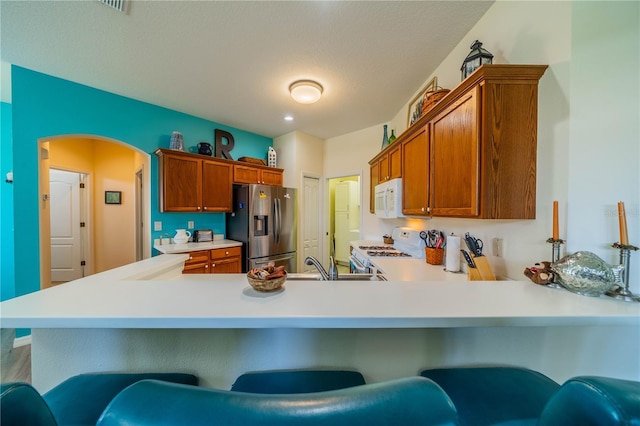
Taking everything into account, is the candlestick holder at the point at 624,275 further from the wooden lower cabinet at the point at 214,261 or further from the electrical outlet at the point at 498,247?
the wooden lower cabinet at the point at 214,261

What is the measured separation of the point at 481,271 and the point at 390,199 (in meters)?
1.20

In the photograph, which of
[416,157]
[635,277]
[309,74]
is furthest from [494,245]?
[309,74]

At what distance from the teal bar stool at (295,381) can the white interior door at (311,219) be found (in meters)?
3.29

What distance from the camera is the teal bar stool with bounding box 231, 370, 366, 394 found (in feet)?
2.52

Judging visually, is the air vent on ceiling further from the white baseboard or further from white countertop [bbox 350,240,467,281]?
the white baseboard

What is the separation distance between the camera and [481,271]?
4.74 feet

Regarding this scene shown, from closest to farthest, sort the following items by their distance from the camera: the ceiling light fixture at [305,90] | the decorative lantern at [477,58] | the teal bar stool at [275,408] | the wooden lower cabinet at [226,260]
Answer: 1. the teal bar stool at [275,408]
2. the decorative lantern at [477,58]
3. the ceiling light fixture at [305,90]
4. the wooden lower cabinet at [226,260]

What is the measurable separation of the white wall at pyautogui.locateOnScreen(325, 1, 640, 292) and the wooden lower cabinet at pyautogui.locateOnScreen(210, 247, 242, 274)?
3.19m

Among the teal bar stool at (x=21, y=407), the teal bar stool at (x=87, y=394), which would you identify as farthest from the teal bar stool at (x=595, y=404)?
the teal bar stool at (x=87, y=394)

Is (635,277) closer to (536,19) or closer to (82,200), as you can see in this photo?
(536,19)

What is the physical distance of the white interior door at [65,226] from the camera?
13.2 feet

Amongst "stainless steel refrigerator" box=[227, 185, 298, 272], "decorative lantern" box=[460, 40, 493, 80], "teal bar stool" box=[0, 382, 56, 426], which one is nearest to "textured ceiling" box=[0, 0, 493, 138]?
"decorative lantern" box=[460, 40, 493, 80]

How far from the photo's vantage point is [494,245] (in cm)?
154

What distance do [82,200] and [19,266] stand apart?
254 centimetres
